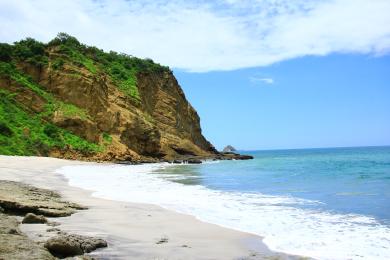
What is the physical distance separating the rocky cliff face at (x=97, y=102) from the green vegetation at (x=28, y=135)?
0.24 m

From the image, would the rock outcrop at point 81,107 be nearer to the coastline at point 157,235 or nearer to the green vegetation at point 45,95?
the green vegetation at point 45,95

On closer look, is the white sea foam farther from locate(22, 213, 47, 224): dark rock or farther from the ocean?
locate(22, 213, 47, 224): dark rock

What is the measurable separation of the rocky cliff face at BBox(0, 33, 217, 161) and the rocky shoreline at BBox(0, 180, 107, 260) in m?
31.5

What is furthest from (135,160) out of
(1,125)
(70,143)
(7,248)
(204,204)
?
(7,248)

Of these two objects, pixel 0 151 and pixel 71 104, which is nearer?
pixel 0 151

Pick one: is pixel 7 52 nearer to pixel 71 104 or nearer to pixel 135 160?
pixel 71 104

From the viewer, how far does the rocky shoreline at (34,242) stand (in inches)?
216

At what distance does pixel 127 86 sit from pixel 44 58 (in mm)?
12504

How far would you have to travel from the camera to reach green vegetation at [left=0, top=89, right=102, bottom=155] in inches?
1479

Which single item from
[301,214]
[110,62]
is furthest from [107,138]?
[301,214]

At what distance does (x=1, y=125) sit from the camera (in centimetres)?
3744

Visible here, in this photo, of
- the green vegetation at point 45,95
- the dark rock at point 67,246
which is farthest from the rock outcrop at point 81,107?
the dark rock at point 67,246

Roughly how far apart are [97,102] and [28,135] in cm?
1210

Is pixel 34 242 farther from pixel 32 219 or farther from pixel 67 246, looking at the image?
pixel 32 219
